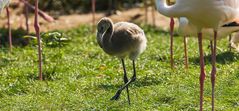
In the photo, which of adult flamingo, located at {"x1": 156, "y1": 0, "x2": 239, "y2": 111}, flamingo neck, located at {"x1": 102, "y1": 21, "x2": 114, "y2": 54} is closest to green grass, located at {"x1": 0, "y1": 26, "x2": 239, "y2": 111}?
flamingo neck, located at {"x1": 102, "y1": 21, "x2": 114, "y2": 54}

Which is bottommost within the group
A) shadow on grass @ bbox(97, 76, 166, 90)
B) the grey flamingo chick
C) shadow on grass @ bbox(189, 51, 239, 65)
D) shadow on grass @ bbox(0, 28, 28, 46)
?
shadow on grass @ bbox(97, 76, 166, 90)

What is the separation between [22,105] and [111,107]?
37.5 inches

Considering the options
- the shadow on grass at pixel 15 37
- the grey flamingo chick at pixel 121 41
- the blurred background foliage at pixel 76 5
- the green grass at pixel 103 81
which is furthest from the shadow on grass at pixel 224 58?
the blurred background foliage at pixel 76 5

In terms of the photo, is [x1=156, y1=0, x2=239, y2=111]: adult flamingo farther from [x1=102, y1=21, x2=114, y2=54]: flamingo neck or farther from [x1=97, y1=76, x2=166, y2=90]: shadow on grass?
[x1=97, y1=76, x2=166, y2=90]: shadow on grass

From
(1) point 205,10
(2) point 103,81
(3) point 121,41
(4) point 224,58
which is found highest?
(1) point 205,10

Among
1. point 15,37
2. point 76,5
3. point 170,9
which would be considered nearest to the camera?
point 170,9

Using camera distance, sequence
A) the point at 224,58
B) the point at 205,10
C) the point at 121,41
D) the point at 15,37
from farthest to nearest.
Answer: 1. the point at 15,37
2. the point at 224,58
3. the point at 121,41
4. the point at 205,10

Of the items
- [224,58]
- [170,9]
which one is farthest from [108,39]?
[224,58]

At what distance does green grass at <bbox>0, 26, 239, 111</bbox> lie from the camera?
6625 mm

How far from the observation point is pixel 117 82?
299 inches

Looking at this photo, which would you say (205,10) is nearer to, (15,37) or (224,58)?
(224,58)

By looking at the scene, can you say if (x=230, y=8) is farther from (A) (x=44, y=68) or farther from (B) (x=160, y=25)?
Answer: (B) (x=160, y=25)

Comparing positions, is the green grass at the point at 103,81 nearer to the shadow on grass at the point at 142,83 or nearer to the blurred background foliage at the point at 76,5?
the shadow on grass at the point at 142,83

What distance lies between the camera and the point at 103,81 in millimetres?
7652
